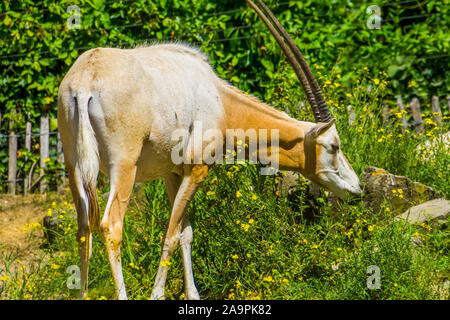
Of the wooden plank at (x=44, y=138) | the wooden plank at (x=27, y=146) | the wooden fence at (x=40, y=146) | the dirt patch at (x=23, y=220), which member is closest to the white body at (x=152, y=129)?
the dirt patch at (x=23, y=220)

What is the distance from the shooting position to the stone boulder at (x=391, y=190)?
236 inches

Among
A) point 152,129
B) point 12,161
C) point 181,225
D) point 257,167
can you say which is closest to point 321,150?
point 257,167

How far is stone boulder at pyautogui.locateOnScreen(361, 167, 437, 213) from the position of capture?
19.6 ft

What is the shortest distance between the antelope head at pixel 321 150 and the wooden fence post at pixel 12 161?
444cm

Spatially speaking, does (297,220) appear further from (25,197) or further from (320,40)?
(25,197)

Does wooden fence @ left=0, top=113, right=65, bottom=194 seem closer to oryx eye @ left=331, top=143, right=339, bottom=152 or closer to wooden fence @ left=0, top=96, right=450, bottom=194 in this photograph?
wooden fence @ left=0, top=96, right=450, bottom=194

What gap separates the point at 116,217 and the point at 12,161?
463cm

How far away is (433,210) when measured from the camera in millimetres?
5688

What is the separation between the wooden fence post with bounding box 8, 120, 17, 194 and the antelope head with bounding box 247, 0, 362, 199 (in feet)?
14.6

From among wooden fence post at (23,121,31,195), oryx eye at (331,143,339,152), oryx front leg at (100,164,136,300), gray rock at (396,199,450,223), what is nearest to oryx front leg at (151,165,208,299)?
oryx front leg at (100,164,136,300)

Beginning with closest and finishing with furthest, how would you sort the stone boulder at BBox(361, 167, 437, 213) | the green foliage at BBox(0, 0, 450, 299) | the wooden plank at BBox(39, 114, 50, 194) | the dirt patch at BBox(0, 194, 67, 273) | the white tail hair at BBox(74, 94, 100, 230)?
Result: the white tail hair at BBox(74, 94, 100, 230) < the green foliage at BBox(0, 0, 450, 299) < the stone boulder at BBox(361, 167, 437, 213) < the dirt patch at BBox(0, 194, 67, 273) < the wooden plank at BBox(39, 114, 50, 194)

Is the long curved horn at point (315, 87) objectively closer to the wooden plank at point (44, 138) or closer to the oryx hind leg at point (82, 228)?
the oryx hind leg at point (82, 228)
